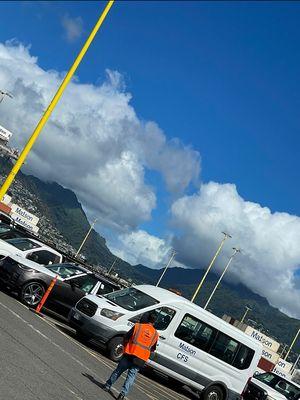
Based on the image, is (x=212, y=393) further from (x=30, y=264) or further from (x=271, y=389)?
(x=30, y=264)

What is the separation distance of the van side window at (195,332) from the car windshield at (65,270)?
4.23 metres

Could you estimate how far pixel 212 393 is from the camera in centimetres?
1549

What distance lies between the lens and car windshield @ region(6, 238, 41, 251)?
17897mm

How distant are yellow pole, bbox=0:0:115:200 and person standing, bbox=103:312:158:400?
21.8ft

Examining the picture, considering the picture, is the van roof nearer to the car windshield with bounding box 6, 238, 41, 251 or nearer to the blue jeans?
the car windshield with bounding box 6, 238, 41, 251

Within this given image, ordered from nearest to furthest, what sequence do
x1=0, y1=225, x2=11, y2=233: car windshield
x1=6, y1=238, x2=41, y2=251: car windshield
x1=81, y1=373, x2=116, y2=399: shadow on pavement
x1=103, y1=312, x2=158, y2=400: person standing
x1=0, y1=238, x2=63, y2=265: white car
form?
x1=103, y1=312, x2=158, y2=400: person standing < x1=81, y1=373, x2=116, y2=399: shadow on pavement < x1=0, y1=238, x2=63, y2=265: white car < x1=6, y1=238, x2=41, y2=251: car windshield < x1=0, y1=225, x2=11, y2=233: car windshield

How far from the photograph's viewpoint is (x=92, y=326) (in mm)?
14273

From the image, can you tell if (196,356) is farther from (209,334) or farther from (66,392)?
(66,392)

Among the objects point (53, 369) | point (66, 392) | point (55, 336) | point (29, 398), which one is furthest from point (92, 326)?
point (29, 398)

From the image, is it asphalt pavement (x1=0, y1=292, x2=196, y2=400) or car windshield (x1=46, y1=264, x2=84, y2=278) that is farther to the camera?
car windshield (x1=46, y1=264, x2=84, y2=278)

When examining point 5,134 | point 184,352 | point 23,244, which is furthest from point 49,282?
point 5,134

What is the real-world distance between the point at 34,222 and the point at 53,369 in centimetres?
12152

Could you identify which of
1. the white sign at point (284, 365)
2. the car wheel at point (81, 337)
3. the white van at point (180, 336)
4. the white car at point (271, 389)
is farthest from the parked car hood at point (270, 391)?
the white sign at point (284, 365)

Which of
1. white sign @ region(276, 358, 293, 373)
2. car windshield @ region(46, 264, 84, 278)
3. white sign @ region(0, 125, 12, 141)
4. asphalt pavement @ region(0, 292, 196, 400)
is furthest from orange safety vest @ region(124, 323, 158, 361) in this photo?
white sign @ region(0, 125, 12, 141)
